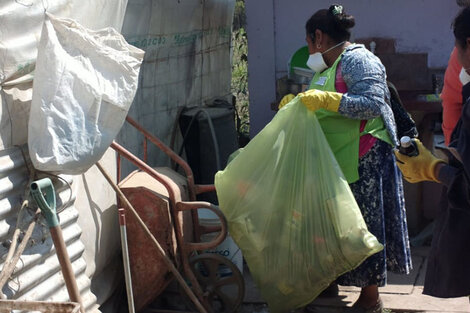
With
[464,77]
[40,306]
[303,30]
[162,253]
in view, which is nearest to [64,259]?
[40,306]

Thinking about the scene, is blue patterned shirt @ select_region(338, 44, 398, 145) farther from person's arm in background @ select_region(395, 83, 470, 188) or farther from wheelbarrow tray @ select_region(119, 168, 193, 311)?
wheelbarrow tray @ select_region(119, 168, 193, 311)

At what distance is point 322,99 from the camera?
407 centimetres

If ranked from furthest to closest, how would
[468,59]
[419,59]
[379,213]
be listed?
[419,59] → [379,213] → [468,59]

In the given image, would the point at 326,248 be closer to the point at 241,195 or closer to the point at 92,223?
the point at 241,195

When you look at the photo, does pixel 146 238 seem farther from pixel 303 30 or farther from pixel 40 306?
pixel 303 30

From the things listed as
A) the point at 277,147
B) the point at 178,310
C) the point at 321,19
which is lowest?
the point at 178,310

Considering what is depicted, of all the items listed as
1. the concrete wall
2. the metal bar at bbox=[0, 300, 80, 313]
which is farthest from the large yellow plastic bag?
the concrete wall

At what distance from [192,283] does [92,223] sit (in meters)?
0.66

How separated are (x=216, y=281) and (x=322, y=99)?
1.24m

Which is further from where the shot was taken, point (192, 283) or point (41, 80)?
point (192, 283)

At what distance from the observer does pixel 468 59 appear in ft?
9.84

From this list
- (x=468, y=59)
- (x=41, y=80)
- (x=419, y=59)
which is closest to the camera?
(x=468, y=59)

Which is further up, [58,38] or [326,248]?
[58,38]

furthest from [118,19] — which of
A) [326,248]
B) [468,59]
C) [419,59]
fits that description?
[419,59]
